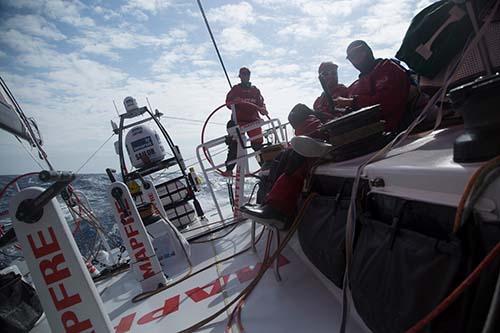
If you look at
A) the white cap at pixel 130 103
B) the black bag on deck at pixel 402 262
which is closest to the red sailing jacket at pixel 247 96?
the white cap at pixel 130 103

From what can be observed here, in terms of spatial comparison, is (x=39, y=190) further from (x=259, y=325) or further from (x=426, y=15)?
(x=426, y=15)

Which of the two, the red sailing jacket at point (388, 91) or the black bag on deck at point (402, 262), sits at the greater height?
the red sailing jacket at point (388, 91)

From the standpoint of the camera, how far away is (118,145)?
14.3ft

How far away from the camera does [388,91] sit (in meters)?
1.76

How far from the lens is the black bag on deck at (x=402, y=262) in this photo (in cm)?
58

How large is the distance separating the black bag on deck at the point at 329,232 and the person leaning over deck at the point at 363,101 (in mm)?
185

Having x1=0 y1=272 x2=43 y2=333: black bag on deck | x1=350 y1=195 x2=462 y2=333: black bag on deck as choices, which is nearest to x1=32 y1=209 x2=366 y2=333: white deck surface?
x1=0 y1=272 x2=43 y2=333: black bag on deck

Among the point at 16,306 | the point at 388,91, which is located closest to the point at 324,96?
the point at 388,91

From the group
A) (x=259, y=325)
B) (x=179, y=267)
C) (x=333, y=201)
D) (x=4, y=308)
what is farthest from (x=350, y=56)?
(x=4, y=308)

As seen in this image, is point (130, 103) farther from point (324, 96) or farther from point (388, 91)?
point (388, 91)

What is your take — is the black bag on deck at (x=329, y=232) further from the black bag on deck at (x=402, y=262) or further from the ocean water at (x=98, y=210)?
the ocean water at (x=98, y=210)

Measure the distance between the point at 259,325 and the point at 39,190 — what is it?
3.52 ft

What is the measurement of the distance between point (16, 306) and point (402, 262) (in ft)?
8.03

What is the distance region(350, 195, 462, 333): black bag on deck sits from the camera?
0.58 meters
